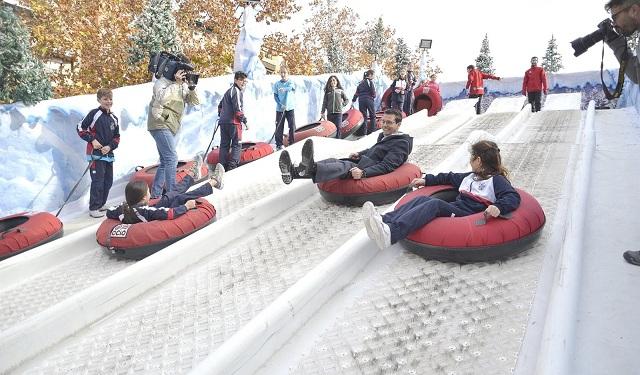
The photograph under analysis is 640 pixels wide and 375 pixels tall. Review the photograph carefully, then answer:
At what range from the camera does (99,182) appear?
4781 millimetres

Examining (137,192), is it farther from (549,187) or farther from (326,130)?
(326,130)

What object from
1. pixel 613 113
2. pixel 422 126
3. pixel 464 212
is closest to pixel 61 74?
pixel 422 126

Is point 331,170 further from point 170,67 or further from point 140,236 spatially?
point 170,67

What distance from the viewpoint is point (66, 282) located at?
3.04 metres

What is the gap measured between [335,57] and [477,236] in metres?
27.5

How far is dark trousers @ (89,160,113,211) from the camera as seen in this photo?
4.75 meters

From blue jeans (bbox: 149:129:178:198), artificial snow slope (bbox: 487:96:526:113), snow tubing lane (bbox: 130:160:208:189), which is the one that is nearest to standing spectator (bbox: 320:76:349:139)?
snow tubing lane (bbox: 130:160:208:189)

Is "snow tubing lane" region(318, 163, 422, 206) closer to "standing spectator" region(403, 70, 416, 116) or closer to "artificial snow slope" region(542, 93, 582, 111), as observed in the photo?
"standing spectator" region(403, 70, 416, 116)

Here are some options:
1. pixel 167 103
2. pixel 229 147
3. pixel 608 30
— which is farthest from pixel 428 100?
pixel 608 30

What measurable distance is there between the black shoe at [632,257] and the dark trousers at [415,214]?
0.87 meters

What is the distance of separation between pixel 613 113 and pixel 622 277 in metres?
7.36

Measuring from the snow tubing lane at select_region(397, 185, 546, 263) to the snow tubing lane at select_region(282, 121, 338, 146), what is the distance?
16.8 feet

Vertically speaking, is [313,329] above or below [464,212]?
below

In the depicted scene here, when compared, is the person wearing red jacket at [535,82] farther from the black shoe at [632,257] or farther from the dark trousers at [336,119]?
the black shoe at [632,257]
